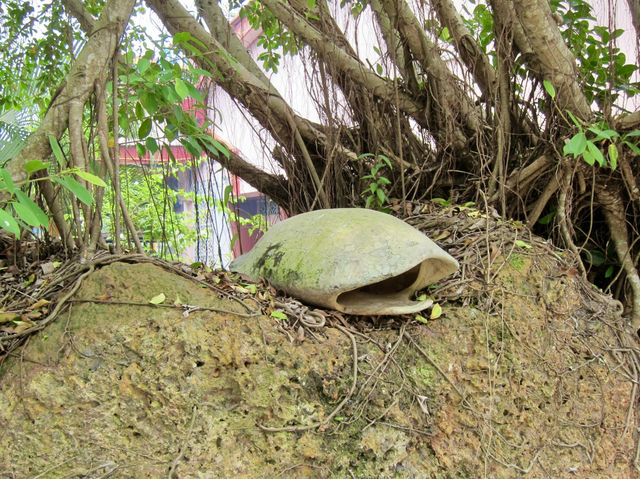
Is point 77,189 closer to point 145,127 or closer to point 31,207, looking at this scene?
point 31,207

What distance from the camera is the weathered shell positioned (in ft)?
5.77

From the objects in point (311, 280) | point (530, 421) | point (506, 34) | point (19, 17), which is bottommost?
point (530, 421)

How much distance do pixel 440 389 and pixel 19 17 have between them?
3.80 meters

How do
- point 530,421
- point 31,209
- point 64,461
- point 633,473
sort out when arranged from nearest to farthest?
point 31,209 < point 64,461 < point 530,421 < point 633,473

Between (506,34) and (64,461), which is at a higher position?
(506,34)

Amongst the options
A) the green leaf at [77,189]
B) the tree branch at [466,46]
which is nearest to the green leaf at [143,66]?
the green leaf at [77,189]

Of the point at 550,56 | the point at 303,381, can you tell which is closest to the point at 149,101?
the point at 303,381

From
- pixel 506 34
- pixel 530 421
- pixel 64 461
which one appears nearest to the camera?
pixel 64 461

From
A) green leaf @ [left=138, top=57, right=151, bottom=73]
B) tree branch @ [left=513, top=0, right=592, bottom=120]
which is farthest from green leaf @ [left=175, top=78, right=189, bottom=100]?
tree branch @ [left=513, top=0, right=592, bottom=120]

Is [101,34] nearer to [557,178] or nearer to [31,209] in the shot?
[31,209]

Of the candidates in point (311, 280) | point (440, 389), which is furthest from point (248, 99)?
point (440, 389)

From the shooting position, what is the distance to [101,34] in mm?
1887

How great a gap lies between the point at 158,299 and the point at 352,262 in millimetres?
724

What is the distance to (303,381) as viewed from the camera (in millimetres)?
1604
